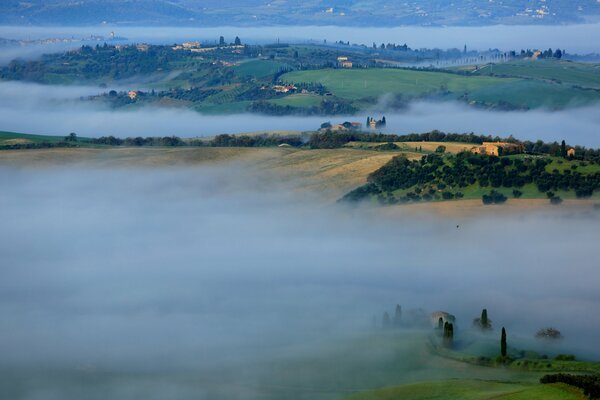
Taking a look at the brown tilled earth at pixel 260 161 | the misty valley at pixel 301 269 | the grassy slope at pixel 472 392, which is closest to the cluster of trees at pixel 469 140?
the misty valley at pixel 301 269

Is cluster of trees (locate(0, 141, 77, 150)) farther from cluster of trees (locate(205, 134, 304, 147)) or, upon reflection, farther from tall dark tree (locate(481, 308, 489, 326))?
tall dark tree (locate(481, 308, 489, 326))

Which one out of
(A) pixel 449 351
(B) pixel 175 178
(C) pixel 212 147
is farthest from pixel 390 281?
(C) pixel 212 147

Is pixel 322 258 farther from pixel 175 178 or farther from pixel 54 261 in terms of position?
pixel 175 178

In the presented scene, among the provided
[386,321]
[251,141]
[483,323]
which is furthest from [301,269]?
[251,141]

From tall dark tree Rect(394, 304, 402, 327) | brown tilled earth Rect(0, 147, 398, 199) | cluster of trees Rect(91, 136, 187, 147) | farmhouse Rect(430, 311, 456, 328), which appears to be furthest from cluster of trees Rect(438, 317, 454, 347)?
cluster of trees Rect(91, 136, 187, 147)

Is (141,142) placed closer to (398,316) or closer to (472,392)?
(398,316)

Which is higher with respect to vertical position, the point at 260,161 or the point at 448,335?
the point at 260,161

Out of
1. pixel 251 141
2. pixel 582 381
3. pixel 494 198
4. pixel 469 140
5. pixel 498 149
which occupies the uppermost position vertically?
pixel 469 140
